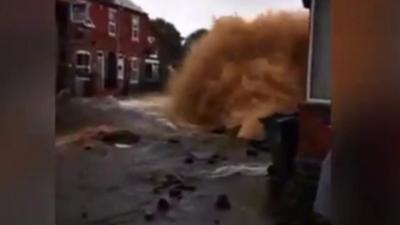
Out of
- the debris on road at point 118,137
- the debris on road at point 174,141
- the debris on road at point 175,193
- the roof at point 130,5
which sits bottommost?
the debris on road at point 175,193

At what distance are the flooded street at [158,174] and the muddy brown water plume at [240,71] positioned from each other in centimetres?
16

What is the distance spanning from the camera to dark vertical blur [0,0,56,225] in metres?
0.66

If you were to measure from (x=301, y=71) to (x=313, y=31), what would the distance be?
0.25 m

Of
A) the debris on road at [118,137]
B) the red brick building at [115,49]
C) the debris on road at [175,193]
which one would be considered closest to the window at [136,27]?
the red brick building at [115,49]

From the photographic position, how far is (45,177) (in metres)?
0.70

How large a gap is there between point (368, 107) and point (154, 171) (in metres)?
3.99

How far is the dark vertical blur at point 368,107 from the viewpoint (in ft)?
2.06

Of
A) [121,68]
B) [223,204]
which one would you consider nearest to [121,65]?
[121,68]

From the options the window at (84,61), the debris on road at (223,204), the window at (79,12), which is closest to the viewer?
the window at (79,12)

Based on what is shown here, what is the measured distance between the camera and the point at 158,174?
14.9 ft

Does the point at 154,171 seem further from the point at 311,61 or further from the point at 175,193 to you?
the point at 311,61

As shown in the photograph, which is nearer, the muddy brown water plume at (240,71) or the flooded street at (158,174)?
the muddy brown water plume at (240,71)

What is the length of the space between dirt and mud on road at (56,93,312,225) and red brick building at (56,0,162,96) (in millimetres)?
107

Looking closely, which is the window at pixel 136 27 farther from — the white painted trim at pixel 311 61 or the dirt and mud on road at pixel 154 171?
the white painted trim at pixel 311 61
